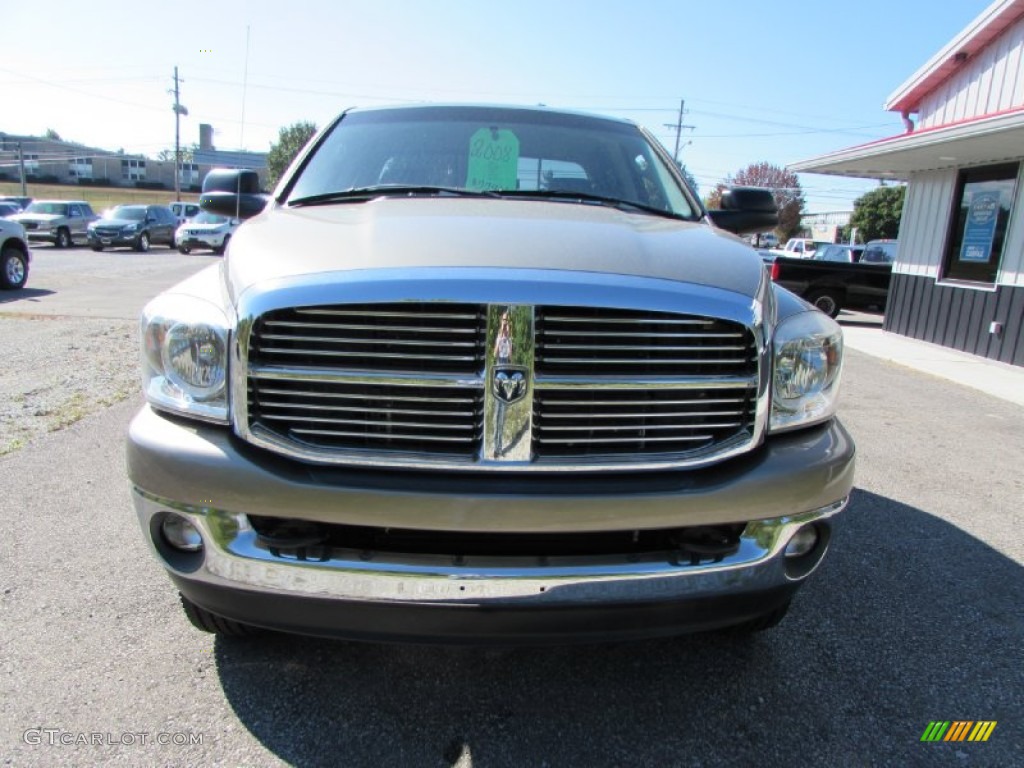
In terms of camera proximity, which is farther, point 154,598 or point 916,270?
point 916,270

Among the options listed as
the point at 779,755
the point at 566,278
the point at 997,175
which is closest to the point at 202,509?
the point at 566,278

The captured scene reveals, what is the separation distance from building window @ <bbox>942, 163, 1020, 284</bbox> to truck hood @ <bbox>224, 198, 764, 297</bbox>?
931 centimetres

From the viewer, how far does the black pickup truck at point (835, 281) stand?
1380 cm

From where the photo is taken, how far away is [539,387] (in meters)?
1.73

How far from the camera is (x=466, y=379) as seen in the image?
1.71m

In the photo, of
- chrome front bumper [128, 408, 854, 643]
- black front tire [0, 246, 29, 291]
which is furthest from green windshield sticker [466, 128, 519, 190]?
black front tire [0, 246, 29, 291]

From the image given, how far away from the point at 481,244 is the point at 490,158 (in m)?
1.24

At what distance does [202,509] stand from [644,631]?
1.15 meters

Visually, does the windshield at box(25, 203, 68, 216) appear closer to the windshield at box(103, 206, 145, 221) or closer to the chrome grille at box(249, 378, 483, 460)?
the windshield at box(103, 206, 145, 221)

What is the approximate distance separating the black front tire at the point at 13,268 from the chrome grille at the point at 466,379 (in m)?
13.1

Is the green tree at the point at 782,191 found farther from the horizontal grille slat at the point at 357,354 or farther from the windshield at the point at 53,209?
the horizontal grille slat at the point at 357,354

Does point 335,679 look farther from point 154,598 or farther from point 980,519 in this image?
point 980,519

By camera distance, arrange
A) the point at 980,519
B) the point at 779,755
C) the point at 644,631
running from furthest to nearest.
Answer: the point at 980,519, the point at 779,755, the point at 644,631

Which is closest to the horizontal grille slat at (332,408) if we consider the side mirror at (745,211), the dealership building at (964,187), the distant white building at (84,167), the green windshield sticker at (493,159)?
the green windshield sticker at (493,159)
